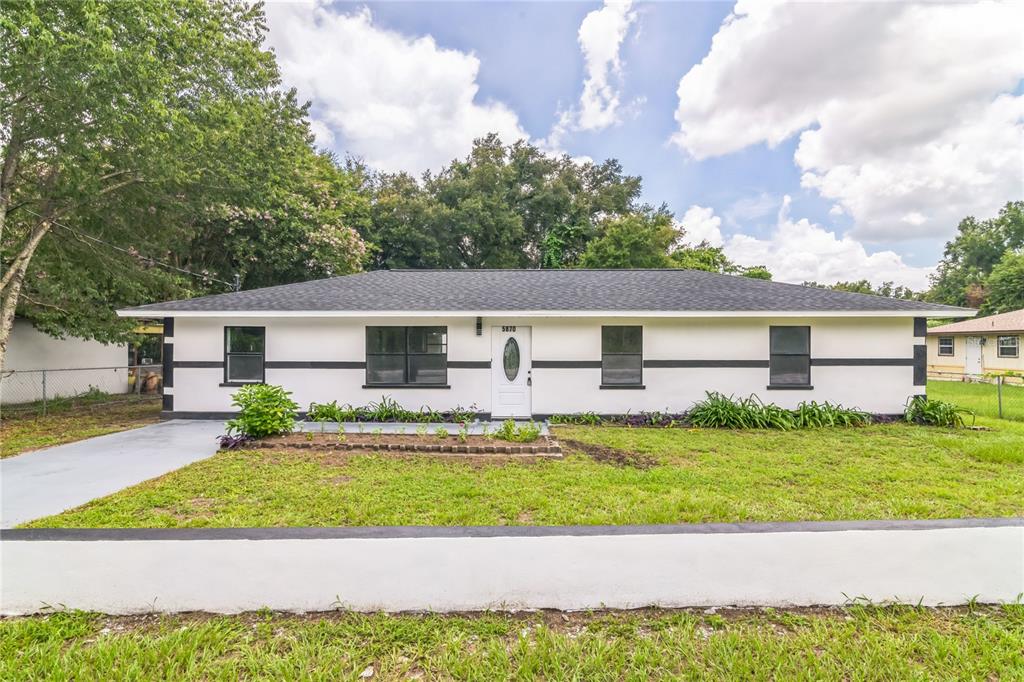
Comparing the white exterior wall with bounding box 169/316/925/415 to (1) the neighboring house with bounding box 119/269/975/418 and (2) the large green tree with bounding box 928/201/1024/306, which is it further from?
(2) the large green tree with bounding box 928/201/1024/306

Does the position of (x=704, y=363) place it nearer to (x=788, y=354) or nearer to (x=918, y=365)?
(x=788, y=354)

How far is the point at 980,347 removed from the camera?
1948 centimetres

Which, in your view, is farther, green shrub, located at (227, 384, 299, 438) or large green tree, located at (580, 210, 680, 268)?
large green tree, located at (580, 210, 680, 268)

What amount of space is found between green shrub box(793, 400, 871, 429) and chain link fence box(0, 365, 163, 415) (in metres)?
16.2

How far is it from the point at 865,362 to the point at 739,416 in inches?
129

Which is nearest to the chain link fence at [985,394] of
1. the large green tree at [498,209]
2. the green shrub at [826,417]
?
the green shrub at [826,417]

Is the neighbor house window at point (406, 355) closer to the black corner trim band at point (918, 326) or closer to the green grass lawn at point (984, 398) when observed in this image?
the black corner trim band at point (918, 326)

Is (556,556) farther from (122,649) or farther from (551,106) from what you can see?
(551,106)

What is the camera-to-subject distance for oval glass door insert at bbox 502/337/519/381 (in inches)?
374

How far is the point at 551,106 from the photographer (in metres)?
18.6

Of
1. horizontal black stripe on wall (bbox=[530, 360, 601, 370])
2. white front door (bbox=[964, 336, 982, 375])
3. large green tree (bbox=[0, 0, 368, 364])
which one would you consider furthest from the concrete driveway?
white front door (bbox=[964, 336, 982, 375])

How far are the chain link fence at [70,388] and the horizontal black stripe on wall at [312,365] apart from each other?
5527 mm

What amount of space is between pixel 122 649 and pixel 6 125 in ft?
37.4

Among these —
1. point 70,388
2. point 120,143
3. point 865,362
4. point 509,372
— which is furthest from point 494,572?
point 70,388
